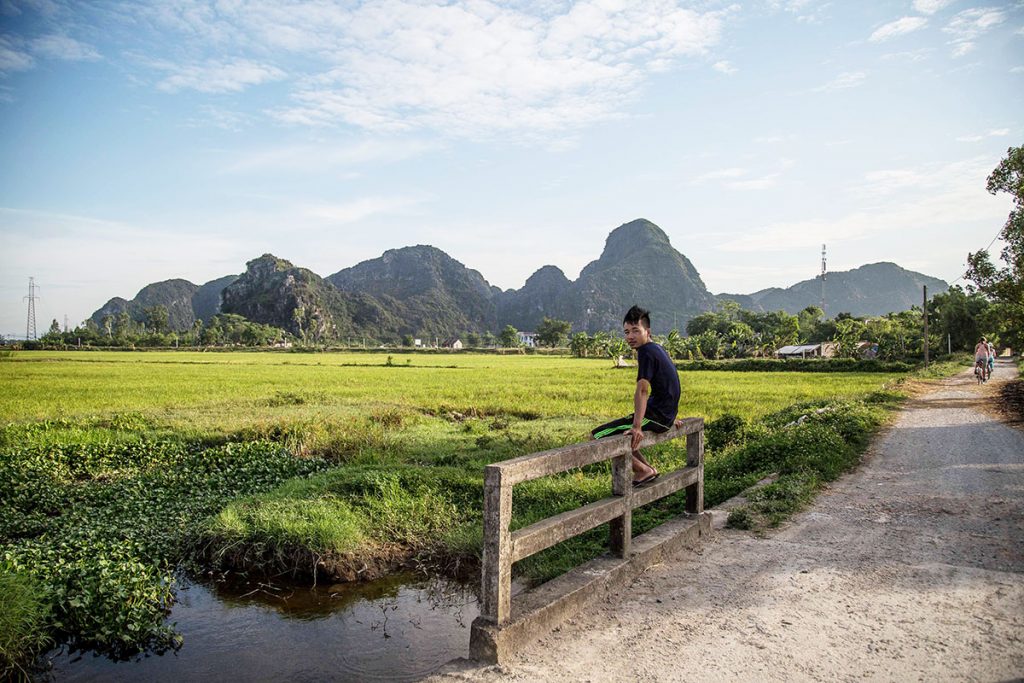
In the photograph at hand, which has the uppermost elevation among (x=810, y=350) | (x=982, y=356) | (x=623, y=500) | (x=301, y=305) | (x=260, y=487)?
(x=301, y=305)

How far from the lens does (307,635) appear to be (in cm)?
566

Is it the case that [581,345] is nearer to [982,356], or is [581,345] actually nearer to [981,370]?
[981,370]

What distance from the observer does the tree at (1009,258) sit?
1564 centimetres

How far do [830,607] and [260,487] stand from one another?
27.0ft

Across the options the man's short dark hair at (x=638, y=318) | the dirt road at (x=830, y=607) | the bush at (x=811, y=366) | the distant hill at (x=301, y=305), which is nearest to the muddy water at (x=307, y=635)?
the dirt road at (x=830, y=607)

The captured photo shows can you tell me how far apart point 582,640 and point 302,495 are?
5.84m

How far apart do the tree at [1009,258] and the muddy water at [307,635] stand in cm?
1659

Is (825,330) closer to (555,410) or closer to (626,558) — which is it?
(555,410)

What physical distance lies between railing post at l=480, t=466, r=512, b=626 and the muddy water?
1490mm

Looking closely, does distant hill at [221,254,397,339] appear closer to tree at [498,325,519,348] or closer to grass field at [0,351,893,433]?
tree at [498,325,519,348]

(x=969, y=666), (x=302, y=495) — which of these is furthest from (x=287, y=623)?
(x=969, y=666)

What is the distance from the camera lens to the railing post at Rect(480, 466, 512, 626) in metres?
3.74

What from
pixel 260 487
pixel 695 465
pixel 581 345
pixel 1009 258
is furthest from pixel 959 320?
pixel 260 487

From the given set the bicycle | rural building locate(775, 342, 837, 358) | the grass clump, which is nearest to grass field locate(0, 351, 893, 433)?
the bicycle
